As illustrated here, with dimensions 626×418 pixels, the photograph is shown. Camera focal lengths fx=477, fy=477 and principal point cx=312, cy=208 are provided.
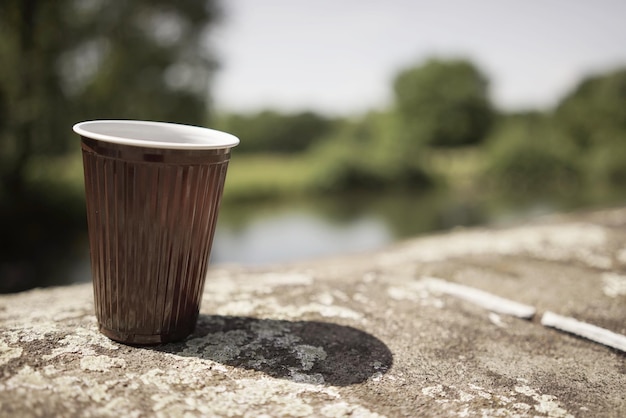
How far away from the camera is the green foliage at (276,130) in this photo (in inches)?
1585

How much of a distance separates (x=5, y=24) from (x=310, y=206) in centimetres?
1571

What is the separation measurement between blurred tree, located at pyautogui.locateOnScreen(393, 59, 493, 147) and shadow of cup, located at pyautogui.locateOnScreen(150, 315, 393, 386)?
130ft

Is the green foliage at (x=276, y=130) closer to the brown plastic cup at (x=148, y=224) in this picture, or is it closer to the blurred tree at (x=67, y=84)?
the blurred tree at (x=67, y=84)

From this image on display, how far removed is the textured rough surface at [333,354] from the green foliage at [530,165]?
1224 inches

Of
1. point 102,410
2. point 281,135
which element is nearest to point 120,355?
point 102,410

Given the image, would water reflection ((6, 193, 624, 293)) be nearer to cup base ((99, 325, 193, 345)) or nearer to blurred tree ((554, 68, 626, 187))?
blurred tree ((554, 68, 626, 187))

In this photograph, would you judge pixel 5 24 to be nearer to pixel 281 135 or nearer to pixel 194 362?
pixel 194 362

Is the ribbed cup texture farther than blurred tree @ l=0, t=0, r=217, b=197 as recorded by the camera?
No

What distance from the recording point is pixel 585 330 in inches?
102

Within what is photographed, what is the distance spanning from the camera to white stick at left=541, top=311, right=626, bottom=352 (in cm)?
248

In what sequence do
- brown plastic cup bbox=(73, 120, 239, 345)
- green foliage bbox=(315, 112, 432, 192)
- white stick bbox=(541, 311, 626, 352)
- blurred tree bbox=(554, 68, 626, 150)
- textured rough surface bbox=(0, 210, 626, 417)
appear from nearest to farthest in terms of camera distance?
textured rough surface bbox=(0, 210, 626, 417), brown plastic cup bbox=(73, 120, 239, 345), white stick bbox=(541, 311, 626, 352), green foliage bbox=(315, 112, 432, 192), blurred tree bbox=(554, 68, 626, 150)

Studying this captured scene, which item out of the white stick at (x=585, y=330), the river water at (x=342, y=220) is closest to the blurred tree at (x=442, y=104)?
the river water at (x=342, y=220)

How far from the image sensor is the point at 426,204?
24.8m

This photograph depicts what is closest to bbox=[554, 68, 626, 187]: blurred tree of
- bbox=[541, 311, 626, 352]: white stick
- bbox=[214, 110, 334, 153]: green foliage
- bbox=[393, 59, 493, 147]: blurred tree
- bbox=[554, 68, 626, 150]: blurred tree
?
bbox=[554, 68, 626, 150]: blurred tree
